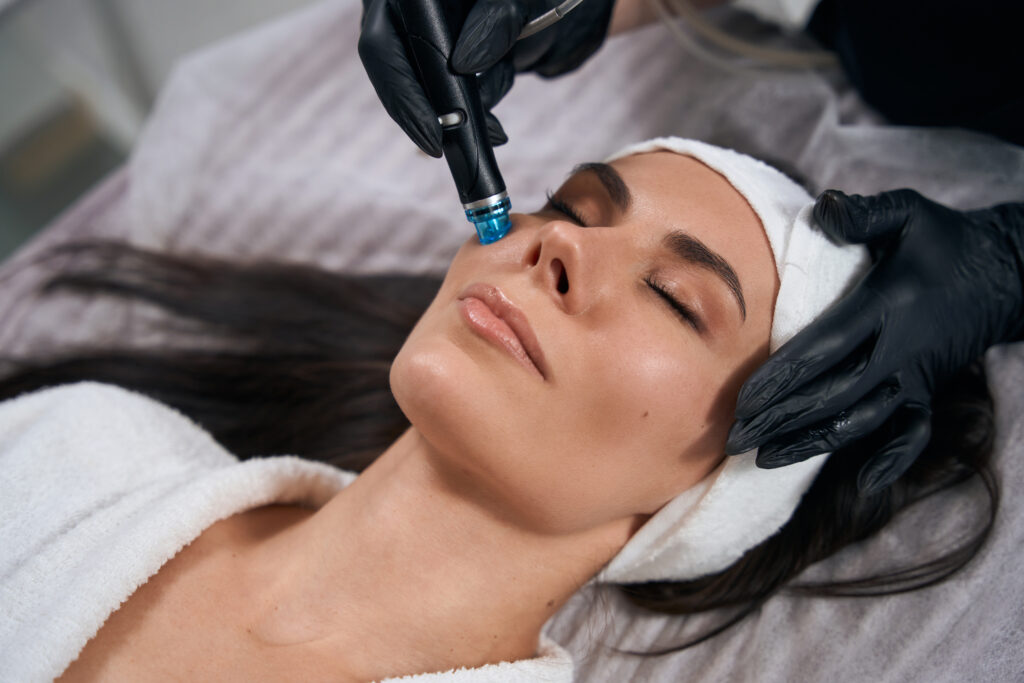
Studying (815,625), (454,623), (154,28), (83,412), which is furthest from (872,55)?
(154,28)

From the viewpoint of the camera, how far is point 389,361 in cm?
138

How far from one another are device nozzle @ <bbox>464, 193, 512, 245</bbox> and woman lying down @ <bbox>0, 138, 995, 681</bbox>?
17 millimetres

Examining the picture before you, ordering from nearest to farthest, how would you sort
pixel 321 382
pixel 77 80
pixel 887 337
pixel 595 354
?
pixel 595 354 < pixel 887 337 < pixel 321 382 < pixel 77 80

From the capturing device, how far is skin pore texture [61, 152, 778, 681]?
2.77 feet

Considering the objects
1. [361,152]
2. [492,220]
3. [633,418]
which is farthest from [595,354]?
[361,152]

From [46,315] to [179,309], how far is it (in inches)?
10.8

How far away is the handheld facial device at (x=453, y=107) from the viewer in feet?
2.82

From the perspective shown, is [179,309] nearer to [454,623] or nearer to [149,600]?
[149,600]

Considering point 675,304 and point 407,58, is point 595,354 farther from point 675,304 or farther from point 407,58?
point 407,58

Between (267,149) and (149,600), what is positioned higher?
(267,149)

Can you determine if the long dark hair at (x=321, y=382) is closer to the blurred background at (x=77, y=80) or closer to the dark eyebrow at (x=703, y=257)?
the dark eyebrow at (x=703, y=257)

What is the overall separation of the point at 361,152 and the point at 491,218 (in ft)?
2.82

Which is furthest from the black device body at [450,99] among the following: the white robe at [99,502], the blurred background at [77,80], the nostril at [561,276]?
the blurred background at [77,80]

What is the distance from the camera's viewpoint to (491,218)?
0.90 meters
